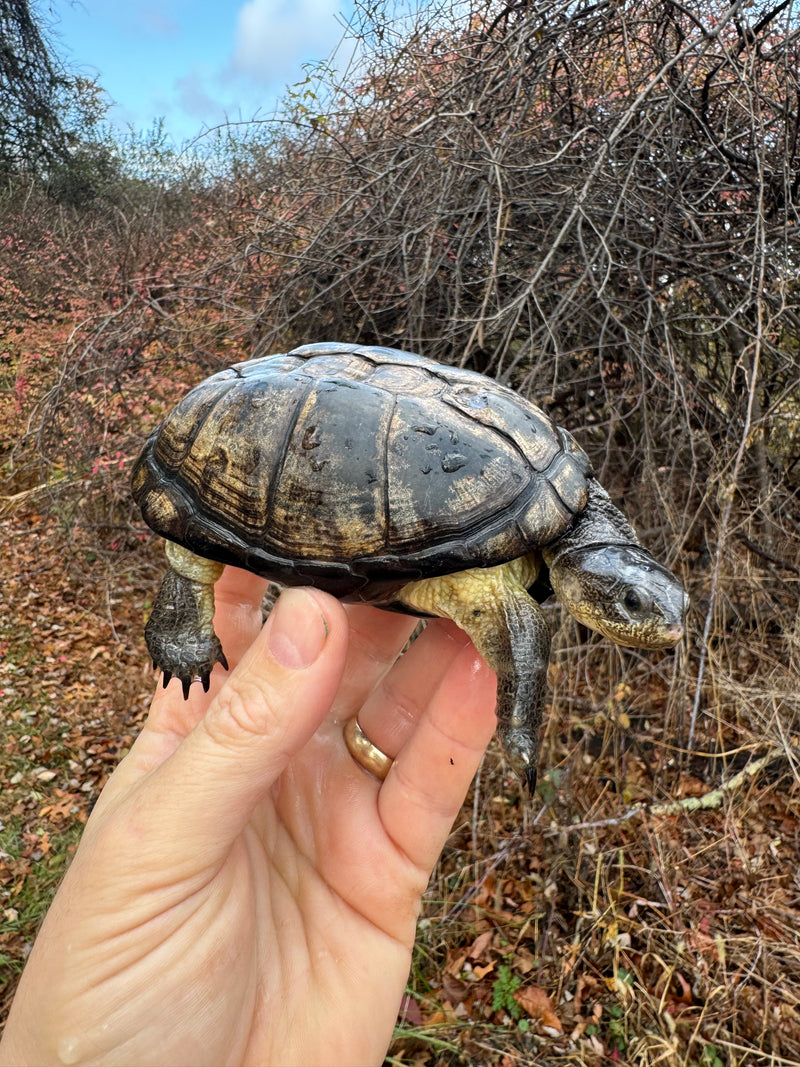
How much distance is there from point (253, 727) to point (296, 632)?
250 mm

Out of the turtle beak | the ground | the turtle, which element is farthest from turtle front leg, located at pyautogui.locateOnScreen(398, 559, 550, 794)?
the ground

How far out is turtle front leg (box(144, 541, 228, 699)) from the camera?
196 cm

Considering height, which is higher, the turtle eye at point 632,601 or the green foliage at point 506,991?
the turtle eye at point 632,601

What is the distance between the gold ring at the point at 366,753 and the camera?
89.0 inches

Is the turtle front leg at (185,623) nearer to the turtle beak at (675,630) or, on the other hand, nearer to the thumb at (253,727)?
the thumb at (253,727)

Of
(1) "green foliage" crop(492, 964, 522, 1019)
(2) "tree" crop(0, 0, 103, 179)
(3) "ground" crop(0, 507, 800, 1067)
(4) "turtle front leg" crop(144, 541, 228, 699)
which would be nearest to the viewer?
(4) "turtle front leg" crop(144, 541, 228, 699)

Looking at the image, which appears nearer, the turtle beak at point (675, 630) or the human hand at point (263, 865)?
the human hand at point (263, 865)

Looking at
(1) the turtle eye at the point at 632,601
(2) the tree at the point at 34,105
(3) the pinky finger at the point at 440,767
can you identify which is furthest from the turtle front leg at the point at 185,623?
(2) the tree at the point at 34,105

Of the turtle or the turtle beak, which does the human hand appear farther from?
the turtle beak

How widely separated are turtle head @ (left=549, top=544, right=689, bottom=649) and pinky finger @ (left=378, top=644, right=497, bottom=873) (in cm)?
45

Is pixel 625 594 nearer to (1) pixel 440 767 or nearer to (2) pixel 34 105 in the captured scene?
(1) pixel 440 767

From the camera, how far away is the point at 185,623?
2.00 metres

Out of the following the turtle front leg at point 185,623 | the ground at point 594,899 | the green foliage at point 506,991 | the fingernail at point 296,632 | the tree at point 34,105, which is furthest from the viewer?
the tree at point 34,105

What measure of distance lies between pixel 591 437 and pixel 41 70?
449 inches
